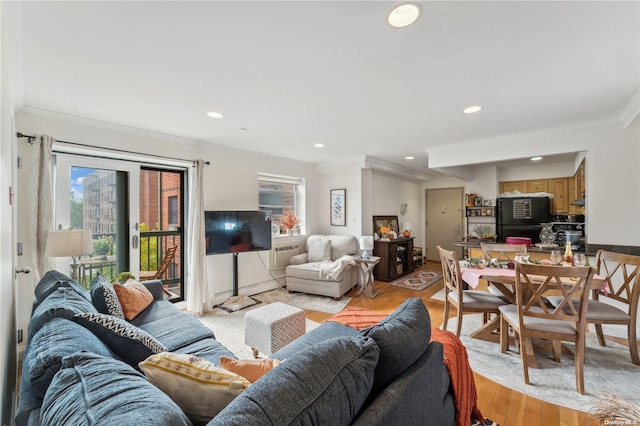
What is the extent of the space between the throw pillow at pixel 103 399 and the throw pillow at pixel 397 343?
26.9 inches

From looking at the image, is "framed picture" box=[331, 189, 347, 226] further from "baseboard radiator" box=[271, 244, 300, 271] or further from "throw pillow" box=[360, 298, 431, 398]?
"throw pillow" box=[360, 298, 431, 398]

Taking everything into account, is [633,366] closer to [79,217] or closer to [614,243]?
[614,243]

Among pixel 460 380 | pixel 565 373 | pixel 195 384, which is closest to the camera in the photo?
pixel 195 384

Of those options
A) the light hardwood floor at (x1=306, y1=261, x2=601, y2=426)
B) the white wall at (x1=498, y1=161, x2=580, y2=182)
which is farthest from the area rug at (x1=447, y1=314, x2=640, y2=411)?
the white wall at (x1=498, y1=161, x2=580, y2=182)

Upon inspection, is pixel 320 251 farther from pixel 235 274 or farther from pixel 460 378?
pixel 460 378

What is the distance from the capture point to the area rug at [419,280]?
5.05 metres

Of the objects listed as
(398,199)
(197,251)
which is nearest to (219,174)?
(197,251)

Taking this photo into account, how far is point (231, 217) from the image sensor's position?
4.03 metres

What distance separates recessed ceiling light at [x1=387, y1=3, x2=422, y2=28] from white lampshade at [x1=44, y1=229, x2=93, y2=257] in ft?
9.49

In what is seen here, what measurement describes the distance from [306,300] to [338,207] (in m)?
1.96

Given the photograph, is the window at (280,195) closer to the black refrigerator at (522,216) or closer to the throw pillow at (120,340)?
the throw pillow at (120,340)

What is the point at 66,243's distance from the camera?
2371 millimetres

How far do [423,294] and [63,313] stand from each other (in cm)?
446

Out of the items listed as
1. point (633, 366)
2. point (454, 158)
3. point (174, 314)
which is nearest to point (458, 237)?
point (454, 158)
